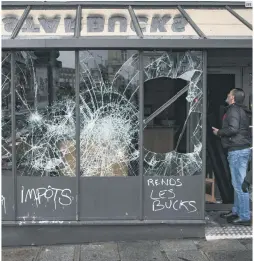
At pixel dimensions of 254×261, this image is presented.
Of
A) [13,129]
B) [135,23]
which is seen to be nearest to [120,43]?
[135,23]

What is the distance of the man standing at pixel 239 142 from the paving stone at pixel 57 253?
7.63ft

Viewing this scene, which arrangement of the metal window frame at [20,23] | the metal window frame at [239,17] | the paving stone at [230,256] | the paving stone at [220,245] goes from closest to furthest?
the paving stone at [230,256], the paving stone at [220,245], the metal window frame at [20,23], the metal window frame at [239,17]

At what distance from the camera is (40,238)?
4.59 m

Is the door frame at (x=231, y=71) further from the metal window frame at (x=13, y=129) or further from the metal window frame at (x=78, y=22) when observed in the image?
the metal window frame at (x=13, y=129)

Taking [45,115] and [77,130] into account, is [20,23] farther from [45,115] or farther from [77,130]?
[77,130]

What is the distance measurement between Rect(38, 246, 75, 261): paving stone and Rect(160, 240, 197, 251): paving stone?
3.62 feet

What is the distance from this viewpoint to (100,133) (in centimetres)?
473

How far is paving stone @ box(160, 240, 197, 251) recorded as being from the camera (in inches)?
174

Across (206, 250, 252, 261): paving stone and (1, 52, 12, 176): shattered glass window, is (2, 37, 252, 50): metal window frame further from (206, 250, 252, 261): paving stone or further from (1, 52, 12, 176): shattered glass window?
(206, 250, 252, 261): paving stone

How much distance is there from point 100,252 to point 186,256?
39.1 inches

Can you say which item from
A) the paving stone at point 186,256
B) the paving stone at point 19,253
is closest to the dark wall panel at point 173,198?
the paving stone at point 186,256

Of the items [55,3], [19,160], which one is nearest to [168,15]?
[55,3]

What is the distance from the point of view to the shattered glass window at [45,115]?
463 centimetres

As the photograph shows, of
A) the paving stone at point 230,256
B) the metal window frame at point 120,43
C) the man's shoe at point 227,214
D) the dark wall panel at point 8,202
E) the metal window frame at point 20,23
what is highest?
the metal window frame at point 20,23
